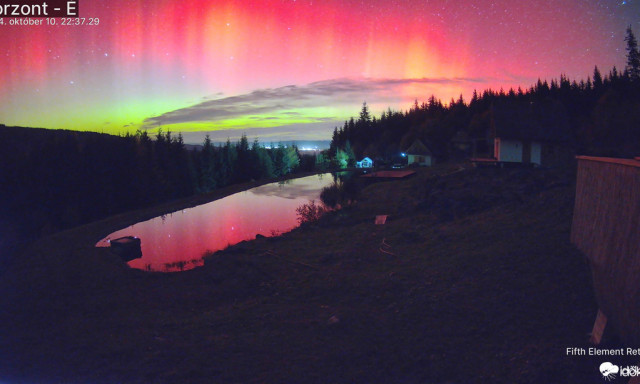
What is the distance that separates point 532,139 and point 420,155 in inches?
1539

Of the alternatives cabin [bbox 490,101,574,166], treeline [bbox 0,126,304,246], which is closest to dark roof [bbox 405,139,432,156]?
cabin [bbox 490,101,574,166]

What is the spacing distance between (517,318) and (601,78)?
10271cm

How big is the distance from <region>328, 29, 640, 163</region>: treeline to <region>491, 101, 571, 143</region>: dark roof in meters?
0.73

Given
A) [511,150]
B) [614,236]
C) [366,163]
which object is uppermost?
[511,150]

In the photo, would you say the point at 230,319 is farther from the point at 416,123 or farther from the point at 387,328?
the point at 416,123

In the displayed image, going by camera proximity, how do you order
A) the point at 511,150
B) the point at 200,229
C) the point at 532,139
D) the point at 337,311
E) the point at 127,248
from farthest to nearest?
the point at 511,150 < the point at 532,139 < the point at 200,229 < the point at 127,248 < the point at 337,311

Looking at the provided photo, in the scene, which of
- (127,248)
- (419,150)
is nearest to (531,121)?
(127,248)

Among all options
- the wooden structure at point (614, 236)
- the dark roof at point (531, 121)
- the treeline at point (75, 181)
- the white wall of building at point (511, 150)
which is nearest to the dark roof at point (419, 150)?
the dark roof at point (531, 121)

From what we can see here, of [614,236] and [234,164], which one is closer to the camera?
[614,236]

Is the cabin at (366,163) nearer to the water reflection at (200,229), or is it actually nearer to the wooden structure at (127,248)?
the water reflection at (200,229)

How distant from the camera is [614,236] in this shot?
276 inches

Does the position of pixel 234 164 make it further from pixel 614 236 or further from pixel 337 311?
pixel 614 236

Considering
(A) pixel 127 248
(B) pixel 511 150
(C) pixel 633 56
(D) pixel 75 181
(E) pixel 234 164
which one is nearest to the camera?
(A) pixel 127 248

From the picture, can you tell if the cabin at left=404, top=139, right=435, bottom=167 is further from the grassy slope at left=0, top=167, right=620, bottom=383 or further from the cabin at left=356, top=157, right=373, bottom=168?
the grassy slope at left=0, top=167, right=620, bottom=383
